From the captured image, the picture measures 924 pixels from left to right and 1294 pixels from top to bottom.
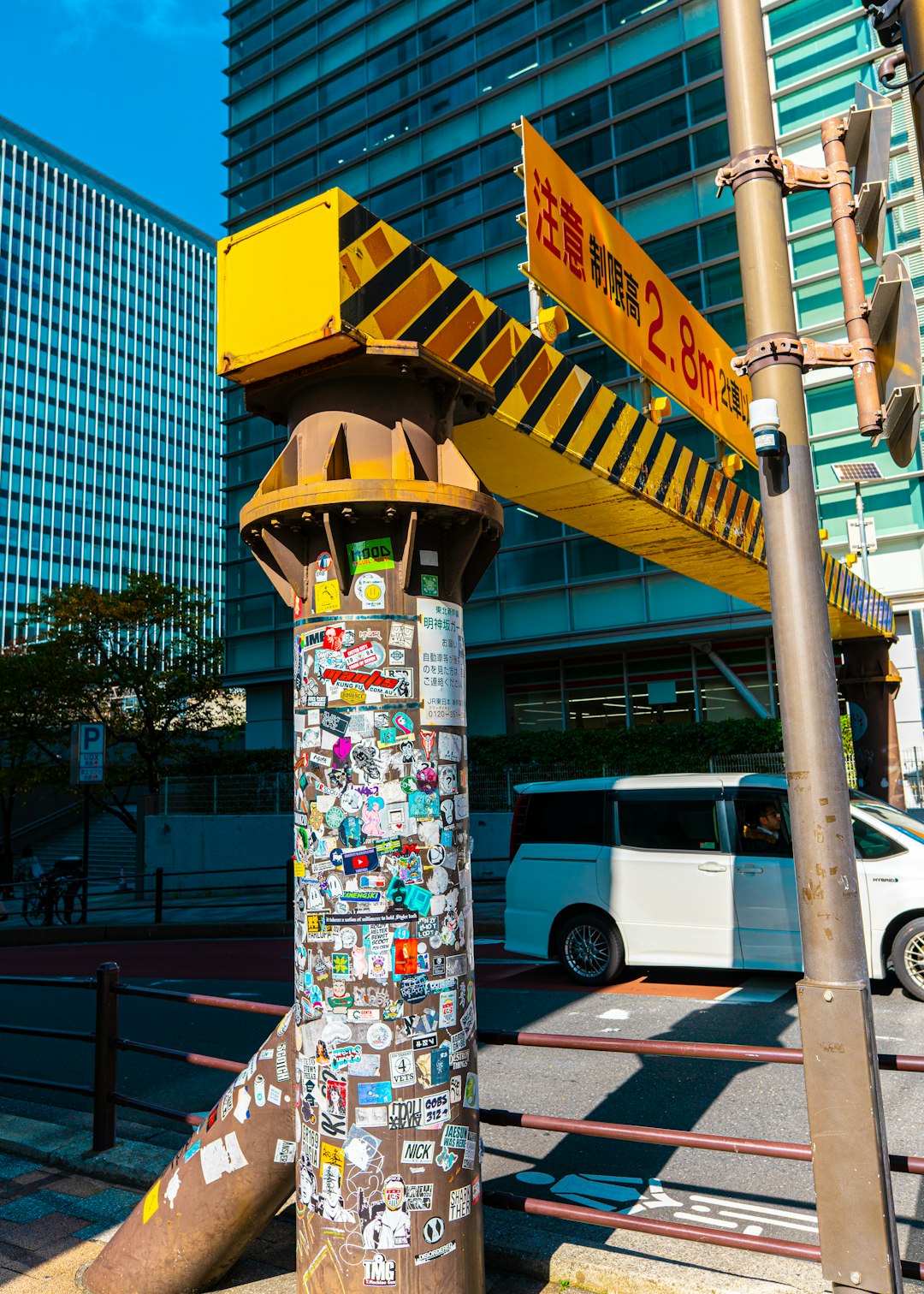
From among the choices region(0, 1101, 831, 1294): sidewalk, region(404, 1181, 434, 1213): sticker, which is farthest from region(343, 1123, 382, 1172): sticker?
region(0, 1101, 831, 1294): sidewalk

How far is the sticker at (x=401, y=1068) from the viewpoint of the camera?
297cm

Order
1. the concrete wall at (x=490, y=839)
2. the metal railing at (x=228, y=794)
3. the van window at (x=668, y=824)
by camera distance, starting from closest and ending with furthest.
Answer: 1. the van window at (x=668, y=824)
2. the concrete wall at (x=490, y=839)
3. the metal railing at (x=228, y=794)

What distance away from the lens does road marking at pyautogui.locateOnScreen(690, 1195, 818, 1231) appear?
14.5 ft

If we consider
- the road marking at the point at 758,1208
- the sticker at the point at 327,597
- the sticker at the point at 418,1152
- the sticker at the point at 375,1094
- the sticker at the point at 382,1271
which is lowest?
the road marking at the point at 758,1208

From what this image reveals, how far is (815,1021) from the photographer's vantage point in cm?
260

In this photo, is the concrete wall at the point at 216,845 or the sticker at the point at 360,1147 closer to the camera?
the sticker at the point at 360,1147

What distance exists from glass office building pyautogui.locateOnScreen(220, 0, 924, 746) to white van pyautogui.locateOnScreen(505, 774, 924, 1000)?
13.7 m

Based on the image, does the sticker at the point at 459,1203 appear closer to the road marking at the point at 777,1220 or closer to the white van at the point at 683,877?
the road marking at the point at 777,1220

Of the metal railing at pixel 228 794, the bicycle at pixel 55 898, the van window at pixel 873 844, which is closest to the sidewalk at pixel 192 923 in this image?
the bicycle at pixel 55 898

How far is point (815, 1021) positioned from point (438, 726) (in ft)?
4.63

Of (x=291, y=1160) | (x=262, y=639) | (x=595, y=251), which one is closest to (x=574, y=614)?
(x=262, y=639)

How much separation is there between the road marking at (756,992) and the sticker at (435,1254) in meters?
6.19

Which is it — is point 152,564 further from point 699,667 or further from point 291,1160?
point 291,1160

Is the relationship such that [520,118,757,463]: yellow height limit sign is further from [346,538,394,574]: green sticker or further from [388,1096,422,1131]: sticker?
[388,1096,422,1131]: sticker
